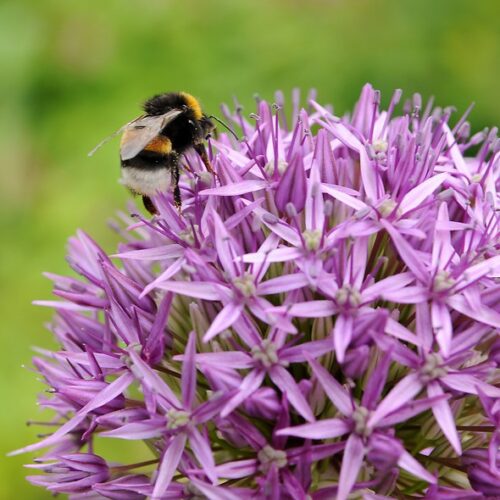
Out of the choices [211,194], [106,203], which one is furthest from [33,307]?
Result: [211,194]

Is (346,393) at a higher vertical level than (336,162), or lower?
lower

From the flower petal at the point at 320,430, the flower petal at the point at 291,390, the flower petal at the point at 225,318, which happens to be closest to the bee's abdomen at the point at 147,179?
the flower petal at the point at 225,318

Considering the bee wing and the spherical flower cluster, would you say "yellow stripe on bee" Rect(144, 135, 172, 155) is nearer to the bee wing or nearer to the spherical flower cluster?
the bee wing

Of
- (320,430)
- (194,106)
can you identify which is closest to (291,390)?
(320,430)

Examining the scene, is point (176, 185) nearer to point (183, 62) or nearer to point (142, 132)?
point (142, 132)

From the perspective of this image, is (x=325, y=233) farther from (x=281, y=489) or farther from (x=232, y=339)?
(x=281, y=489)

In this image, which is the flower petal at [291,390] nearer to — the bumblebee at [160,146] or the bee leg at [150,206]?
the bumblebee at [160,146]
